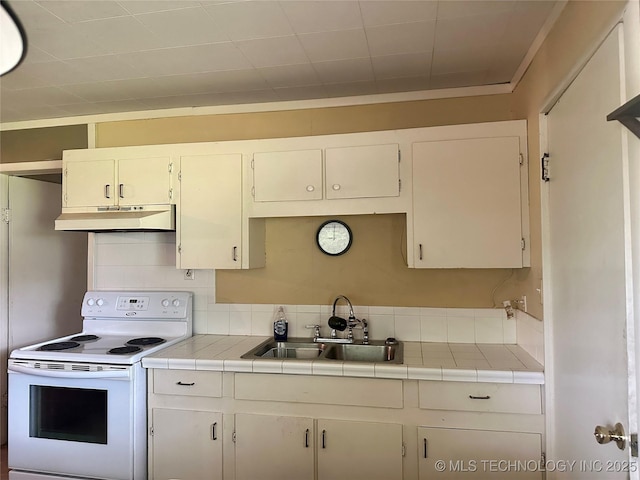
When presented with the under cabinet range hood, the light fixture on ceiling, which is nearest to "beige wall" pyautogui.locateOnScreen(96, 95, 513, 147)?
the under cabinet range hood

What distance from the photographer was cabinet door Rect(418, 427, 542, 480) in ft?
5.90

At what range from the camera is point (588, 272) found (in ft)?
4.35

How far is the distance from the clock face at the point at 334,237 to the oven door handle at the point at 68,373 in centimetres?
135

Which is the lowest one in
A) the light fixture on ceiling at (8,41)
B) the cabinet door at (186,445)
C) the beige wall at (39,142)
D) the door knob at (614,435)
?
the cabinet door at (186,445)

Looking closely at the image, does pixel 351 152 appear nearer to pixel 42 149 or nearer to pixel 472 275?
pixel 472 275

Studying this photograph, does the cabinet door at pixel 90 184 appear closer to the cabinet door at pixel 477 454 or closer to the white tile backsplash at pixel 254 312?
the white tile backsplash at pixel 254 312

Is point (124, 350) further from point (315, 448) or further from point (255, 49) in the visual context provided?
point (255, 49)

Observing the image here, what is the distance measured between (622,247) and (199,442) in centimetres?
209

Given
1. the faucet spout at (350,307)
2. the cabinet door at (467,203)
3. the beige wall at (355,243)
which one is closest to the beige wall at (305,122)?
the beige wall at (355,243)

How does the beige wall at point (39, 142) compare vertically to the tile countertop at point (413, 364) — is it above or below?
above

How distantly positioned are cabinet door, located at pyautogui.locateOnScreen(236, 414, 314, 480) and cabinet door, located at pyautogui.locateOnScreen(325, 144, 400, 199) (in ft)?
4.11

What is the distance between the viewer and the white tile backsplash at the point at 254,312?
2361 mm

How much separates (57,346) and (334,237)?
72.3 inches

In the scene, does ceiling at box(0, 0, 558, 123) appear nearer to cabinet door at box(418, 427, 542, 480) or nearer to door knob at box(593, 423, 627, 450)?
door knob at box(593, 423, 627, 450)
